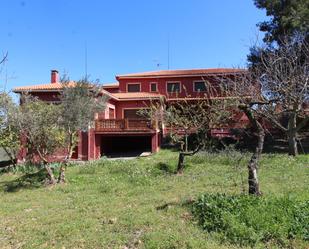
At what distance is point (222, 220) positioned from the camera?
7074 mm

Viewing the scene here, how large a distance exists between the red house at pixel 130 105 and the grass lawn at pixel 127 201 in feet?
25.7

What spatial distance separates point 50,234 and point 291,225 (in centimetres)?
428

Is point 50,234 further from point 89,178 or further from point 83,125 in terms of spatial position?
point 83,125

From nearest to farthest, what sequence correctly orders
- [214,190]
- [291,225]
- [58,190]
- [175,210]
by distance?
1. [291,225]
2. [175,210]
3. [214,190]
4. [58,190]

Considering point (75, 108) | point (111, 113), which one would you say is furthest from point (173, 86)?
point (75, 108)

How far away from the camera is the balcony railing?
2633cm

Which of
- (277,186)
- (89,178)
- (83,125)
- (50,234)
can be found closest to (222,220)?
(50,234)

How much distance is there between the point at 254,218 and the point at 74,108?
9705 millimetres

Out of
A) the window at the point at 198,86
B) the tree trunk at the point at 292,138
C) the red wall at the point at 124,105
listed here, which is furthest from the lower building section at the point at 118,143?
the tree trunk at the point at 292,138

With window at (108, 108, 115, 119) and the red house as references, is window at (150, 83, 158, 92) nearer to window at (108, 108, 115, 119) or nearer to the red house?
the red house

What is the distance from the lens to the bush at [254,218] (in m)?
6.59

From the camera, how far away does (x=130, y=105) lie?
101 feet

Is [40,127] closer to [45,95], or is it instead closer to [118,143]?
[45,95]

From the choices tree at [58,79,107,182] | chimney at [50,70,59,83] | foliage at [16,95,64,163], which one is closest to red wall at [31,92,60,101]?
chimney at [50,70,59,83]
